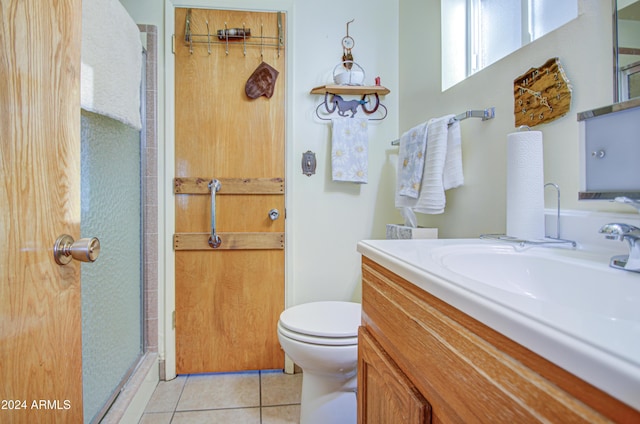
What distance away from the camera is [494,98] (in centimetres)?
114

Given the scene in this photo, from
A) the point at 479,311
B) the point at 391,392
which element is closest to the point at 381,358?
the point at 391,392

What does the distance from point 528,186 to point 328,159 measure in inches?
45.9

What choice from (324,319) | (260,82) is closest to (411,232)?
(324,319)

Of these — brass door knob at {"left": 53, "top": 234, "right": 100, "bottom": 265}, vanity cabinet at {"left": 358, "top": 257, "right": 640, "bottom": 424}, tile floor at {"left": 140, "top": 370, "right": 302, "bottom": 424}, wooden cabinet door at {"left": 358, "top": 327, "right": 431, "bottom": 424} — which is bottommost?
tile floor at {"left": 140, "top": 370, "right": 302, "bottom": 424}

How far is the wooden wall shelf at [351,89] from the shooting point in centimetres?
177

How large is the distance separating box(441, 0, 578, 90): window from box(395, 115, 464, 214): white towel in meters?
0.31

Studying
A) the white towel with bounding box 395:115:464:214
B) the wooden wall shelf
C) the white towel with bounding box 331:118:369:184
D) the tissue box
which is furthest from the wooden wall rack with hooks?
the tissue box

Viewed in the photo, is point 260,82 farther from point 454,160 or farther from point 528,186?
point 528,186

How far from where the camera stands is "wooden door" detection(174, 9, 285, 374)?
177cm

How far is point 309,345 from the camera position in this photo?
1228 mm

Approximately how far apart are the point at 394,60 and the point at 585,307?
5.62 feet

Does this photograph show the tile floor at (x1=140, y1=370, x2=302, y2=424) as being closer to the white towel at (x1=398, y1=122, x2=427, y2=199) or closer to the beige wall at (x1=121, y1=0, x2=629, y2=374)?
the beige wall at (x1=121, y1=0, x2=629, y2=374)

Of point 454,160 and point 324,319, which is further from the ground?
point 454,160

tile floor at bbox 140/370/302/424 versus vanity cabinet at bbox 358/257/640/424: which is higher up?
vanity cabinet at bbox 358/257/640/424
